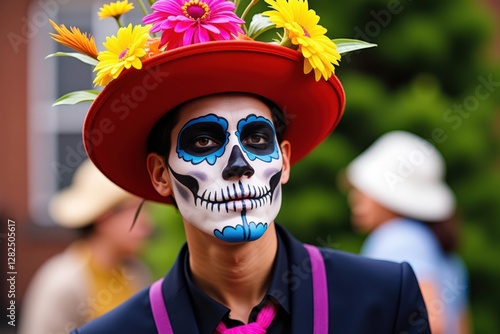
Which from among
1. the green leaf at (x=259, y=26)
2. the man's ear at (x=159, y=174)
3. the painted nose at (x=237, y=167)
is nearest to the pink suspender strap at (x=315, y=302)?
the man's ear at (x=159, y=174)

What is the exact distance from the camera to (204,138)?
319 cm

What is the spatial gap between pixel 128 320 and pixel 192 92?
0.85 meters

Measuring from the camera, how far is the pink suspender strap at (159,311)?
3.27 meters

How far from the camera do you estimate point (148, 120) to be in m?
3.30

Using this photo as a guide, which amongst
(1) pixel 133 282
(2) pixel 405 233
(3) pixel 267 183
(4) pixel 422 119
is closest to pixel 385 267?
(3) pixel 267 183

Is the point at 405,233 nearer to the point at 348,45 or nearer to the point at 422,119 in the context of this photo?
the point at 422,119

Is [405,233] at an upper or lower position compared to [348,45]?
lower

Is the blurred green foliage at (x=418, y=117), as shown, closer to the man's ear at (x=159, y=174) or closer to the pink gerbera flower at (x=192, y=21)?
the man's ear at (x=159, y=174)

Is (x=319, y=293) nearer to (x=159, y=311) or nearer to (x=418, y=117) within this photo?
(x=159, y=311)

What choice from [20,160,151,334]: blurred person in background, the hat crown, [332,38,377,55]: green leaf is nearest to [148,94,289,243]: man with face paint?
[332,38,377,55]: green leaf

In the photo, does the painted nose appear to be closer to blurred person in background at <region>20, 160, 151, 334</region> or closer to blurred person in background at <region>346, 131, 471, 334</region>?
blurred person in background at <region>346, 131, 471, 334</region>

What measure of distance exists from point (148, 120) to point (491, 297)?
4.20 metres


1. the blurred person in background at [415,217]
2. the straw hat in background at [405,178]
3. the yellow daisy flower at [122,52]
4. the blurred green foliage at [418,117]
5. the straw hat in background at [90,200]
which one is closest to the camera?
the yellow daisy flower at [122,52]

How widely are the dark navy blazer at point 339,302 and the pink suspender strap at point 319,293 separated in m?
0.02
